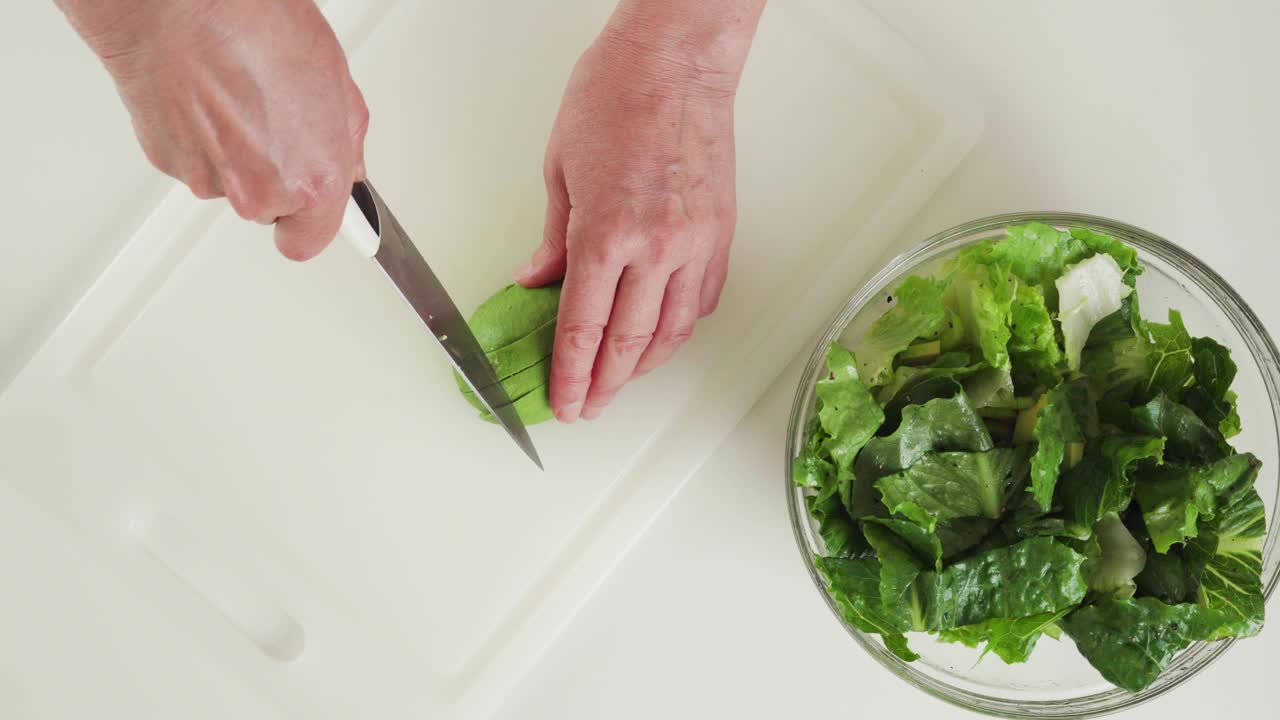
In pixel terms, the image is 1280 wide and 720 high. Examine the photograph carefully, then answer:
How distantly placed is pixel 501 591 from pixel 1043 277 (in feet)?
3.63

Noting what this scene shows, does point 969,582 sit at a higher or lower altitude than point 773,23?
lower

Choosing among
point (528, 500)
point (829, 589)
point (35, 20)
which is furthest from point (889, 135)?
point (35, 20)

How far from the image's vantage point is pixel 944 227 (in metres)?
1.71

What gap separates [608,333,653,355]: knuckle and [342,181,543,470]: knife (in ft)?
0.71

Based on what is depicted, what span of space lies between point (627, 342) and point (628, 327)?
29 millimetres

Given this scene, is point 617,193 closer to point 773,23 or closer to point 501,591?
point 773,23

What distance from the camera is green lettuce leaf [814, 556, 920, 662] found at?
1250mm

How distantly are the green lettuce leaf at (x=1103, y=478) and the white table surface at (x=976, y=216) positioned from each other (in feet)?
1.93

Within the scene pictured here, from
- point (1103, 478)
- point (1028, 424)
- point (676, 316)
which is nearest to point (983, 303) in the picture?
point (1028, 424)

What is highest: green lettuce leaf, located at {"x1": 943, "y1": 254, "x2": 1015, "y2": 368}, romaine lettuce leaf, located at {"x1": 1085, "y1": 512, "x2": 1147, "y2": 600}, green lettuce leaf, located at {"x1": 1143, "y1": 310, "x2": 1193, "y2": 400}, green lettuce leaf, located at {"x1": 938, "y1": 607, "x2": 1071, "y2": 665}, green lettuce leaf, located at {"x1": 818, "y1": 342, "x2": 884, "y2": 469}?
green lettuce leaf, located at {"x1": 1143, "y1": 310, "x2": 1193, "y2": 400}

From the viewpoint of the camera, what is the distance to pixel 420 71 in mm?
1723

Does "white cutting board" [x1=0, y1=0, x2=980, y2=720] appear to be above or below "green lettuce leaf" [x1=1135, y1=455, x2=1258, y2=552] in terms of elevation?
below

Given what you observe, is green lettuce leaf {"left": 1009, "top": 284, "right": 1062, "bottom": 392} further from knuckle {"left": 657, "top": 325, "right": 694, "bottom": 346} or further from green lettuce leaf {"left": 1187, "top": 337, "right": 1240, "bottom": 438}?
knuckle {"left": 657, "top": 325, "right": 694, "bottom": 346}

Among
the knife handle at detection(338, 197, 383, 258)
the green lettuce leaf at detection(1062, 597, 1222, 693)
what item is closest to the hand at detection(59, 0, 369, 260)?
the knife handle at detection(338, 197, 383, 258)
